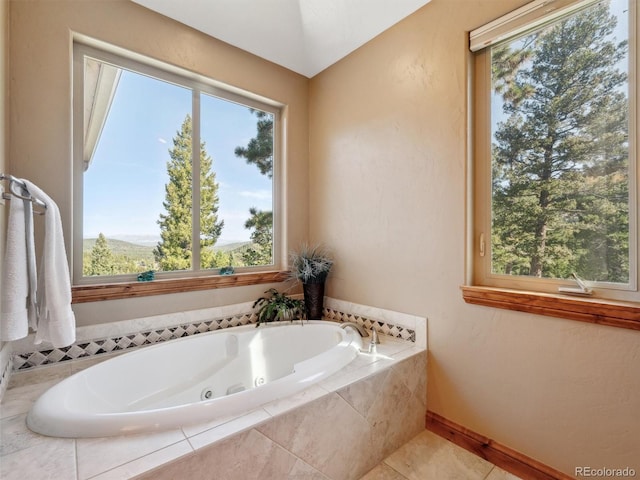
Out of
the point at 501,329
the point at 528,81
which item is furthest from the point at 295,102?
the point at 501,329

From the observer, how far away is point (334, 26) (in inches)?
85.0

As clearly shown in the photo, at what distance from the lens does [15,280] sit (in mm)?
1094

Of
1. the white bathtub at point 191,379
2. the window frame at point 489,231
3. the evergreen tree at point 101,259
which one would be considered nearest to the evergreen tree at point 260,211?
the white bathtub at point 191,379

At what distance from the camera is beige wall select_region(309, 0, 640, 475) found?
50.4 inches

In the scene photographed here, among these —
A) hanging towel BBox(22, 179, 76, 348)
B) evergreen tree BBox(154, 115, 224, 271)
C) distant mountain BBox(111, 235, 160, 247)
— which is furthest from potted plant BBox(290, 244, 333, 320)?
hanging towel BBox(22, 179, 76, 348)

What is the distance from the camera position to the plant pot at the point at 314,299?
7.88 feet

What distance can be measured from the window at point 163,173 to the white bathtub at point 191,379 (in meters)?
0.56

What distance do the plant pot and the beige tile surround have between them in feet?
2.45

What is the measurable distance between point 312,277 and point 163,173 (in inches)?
52.5

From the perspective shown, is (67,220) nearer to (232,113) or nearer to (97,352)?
(97,352)

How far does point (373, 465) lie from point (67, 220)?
7.01 ft

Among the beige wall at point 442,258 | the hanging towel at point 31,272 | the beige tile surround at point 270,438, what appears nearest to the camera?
the beige tile surround at point 270,438

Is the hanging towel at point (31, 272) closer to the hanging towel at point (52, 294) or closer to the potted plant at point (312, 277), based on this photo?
the hanging towel at point (52, 294)

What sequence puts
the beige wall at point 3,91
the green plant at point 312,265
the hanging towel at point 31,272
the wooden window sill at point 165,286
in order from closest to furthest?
the hanging towel at point 31,272 → the beige wall at point 3,91 → the wooden window sill at point 165,286 → the green plant at point 312,265
